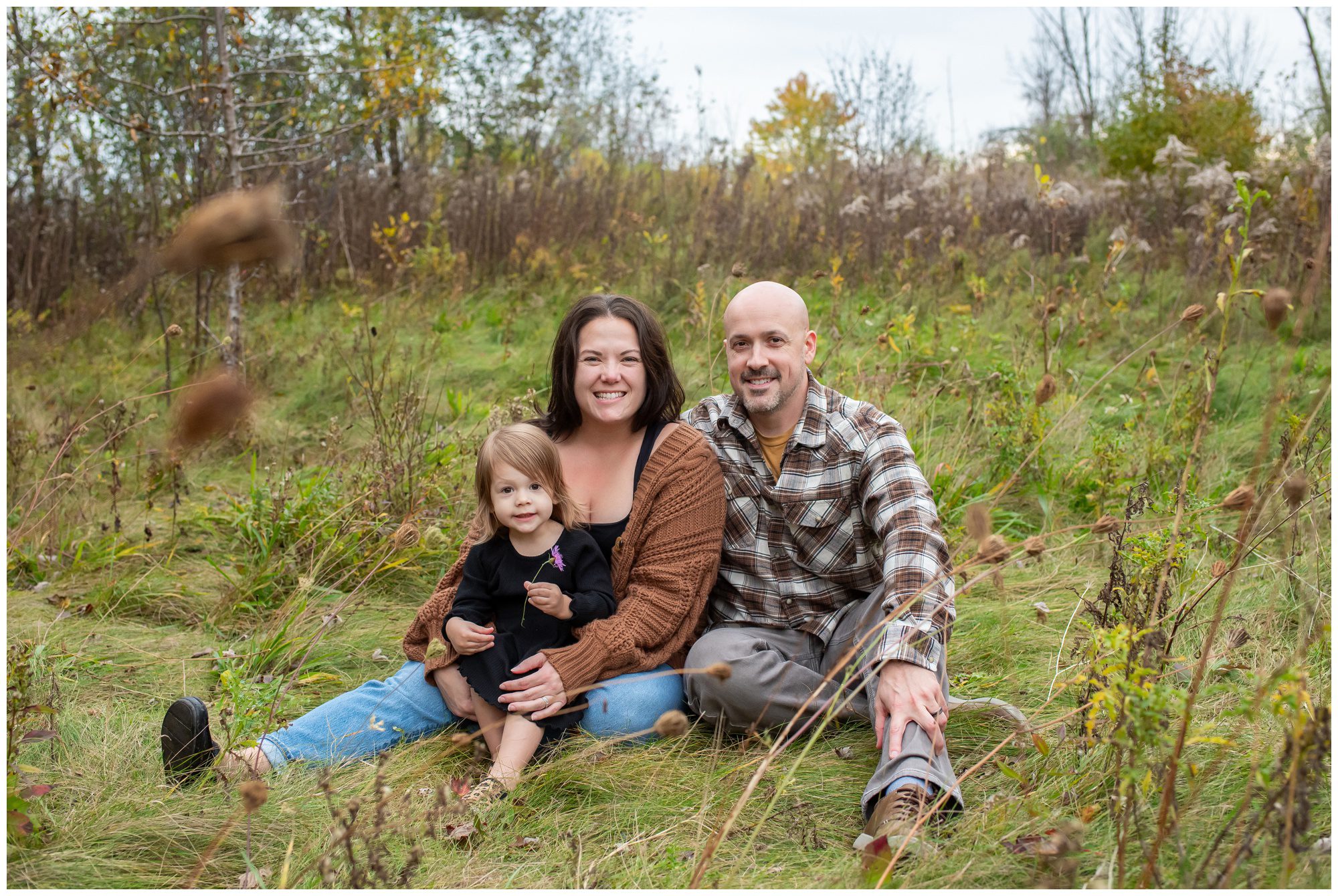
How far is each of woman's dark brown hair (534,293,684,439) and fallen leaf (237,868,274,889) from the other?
136cm

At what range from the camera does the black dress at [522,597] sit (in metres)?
2.43

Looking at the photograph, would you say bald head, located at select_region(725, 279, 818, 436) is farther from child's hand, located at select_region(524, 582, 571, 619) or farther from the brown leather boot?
the brown leather boot

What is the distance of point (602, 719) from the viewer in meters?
2.50

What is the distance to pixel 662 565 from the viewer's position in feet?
8.39

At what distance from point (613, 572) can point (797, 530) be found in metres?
0.50

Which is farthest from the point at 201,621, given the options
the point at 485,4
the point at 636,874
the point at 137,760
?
the point at 485,4

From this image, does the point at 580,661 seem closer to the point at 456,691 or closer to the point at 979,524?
the point at 456,691

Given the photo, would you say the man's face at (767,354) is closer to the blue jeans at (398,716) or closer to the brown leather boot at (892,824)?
the blue jeans at (398,716)

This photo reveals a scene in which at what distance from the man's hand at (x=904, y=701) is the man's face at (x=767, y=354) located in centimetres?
76

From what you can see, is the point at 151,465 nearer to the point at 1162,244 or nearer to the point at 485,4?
the point at 1162,244

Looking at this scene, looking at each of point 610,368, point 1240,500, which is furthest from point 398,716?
point 1240,500

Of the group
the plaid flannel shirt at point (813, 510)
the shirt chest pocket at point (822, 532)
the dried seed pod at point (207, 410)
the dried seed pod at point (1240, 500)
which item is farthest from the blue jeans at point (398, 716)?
the dried seed pod at point (207, 410)

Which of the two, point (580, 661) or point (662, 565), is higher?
point (662, 565)

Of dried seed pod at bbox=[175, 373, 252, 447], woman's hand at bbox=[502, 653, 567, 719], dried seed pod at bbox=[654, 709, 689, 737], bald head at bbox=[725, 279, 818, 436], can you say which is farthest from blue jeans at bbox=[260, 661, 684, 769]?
dried seed pod at bbox=[175, 373, 252, 447]
